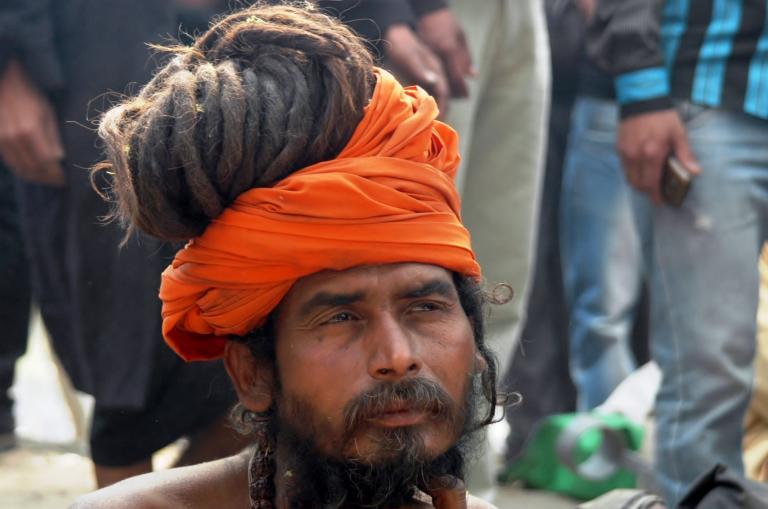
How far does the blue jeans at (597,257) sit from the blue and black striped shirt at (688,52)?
1697 mm

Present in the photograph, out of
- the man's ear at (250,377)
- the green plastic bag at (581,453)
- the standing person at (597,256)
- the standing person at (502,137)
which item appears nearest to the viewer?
the man's ear at (250,377)

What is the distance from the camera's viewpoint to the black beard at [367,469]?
2.95 metres

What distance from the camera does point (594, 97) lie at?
6.09 m

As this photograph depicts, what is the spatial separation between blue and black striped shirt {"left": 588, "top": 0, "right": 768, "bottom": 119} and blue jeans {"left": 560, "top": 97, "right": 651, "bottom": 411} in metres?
1.70

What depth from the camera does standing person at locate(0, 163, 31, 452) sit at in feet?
19.6

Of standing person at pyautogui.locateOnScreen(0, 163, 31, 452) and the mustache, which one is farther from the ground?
the mustache

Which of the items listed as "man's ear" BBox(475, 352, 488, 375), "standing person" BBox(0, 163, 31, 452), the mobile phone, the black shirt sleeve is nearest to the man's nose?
"man's ear" BBox(475, 352, 488, 375)

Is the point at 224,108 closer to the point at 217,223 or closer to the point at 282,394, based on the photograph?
the point at 217,223

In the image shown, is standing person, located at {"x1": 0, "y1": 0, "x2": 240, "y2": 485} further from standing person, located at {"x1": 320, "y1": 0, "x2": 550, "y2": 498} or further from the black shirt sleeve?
the black shirt sleeve

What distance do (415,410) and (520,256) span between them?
7.61 ft

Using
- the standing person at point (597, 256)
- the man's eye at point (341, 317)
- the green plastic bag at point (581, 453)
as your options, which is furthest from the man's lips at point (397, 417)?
the standing person at point (597, 256)

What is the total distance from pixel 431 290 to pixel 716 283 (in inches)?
64.5

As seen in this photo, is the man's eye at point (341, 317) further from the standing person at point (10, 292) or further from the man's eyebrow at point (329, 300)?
the standing person at point (10, 292)

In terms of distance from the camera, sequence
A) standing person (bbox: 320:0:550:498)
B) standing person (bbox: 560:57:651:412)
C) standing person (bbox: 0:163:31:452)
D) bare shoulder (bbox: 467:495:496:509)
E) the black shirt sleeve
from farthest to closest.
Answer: standing person (bbox: 560:57:651:412) < standing person (bbox: 0:163:31:452) < standing person (bbox: 320:0:550:498) < the black shirt sleeve < bare shoulder (bbox: 467:495:496:509)
